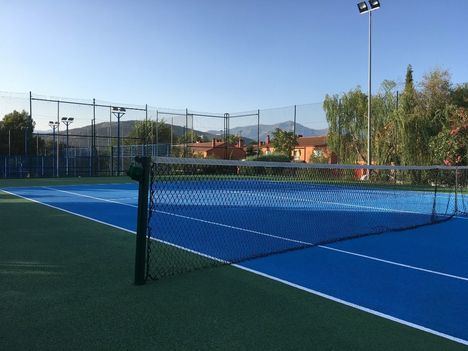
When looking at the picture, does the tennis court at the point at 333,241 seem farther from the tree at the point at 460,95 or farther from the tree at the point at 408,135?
the tree at the point at 460,95

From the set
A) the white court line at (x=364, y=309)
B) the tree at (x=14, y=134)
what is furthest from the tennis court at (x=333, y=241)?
the tree at (x=14, y=134)

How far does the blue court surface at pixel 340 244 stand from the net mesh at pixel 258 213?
0.03 meters

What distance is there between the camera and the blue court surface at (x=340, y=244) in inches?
189

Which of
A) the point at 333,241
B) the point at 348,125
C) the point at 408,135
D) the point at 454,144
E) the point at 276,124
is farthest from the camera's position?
the point at 276,124

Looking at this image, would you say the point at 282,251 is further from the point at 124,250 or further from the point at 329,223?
the point at 329,223

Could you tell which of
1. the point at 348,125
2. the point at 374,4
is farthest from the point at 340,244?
the point at 348,125

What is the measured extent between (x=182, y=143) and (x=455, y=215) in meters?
29.4

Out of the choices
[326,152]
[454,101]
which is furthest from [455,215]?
[326,152]

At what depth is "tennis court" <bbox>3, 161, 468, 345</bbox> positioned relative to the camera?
4855 mm

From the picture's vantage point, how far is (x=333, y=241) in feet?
26.6

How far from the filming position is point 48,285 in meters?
5.03

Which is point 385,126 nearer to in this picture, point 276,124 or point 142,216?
point 276,124

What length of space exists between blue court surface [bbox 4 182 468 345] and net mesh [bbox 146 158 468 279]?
0.03m

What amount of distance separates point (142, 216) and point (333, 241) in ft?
13.8
